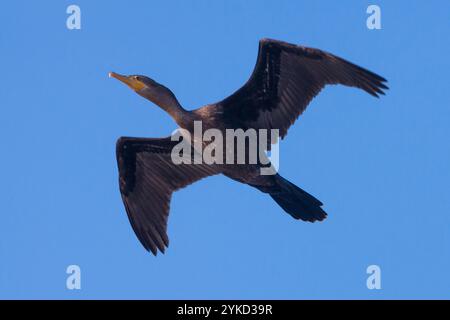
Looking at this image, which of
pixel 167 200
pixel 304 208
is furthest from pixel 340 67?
pixel 167 200

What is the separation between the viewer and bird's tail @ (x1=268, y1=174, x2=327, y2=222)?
1502 cm

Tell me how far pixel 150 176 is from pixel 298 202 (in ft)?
6.93

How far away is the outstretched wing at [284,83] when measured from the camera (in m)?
15.0

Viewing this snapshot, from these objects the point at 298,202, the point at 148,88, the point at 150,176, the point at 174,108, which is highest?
the point at 148,88

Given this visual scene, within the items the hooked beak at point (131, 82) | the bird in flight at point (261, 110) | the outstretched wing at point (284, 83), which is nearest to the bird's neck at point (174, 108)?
the bird in flight at point (261, 110)

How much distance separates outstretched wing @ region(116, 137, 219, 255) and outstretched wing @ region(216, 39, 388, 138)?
91 centimetres


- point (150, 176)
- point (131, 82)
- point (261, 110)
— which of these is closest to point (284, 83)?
point (261, 110)

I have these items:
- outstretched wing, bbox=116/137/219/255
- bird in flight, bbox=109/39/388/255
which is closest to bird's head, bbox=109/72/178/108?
A: bird in flight, bbox=109/39/388/255

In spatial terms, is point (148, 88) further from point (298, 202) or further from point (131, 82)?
point (298, 202)

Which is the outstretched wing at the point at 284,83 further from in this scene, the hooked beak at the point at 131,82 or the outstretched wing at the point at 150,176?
the hooked beak at the point at 131,82

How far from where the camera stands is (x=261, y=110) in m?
15.3

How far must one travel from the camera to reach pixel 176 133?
15.9 m

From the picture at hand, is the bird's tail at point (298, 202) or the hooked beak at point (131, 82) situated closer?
the bird's tail at point (298, 202)
